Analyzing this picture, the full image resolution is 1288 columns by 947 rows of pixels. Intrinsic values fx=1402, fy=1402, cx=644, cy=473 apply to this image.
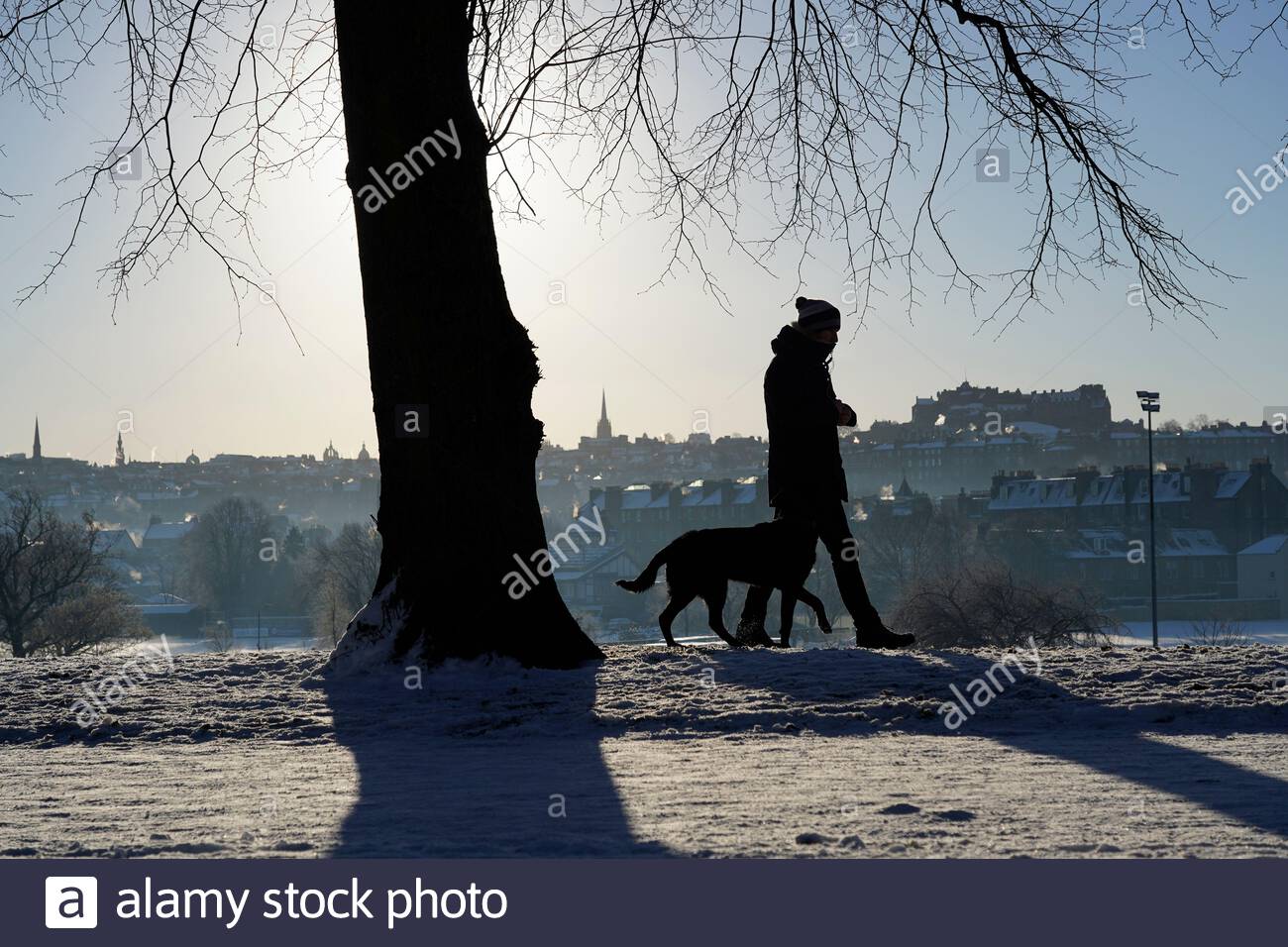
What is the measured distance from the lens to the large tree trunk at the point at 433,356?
843 centimetres

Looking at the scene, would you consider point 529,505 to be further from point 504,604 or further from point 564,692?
point 564,692

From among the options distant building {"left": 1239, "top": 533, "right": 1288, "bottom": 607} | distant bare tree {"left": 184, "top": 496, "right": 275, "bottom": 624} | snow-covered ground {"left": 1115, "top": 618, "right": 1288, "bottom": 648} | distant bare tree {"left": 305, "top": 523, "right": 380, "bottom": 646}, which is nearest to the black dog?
distant bare tree {"left": 305, "top": 523, "right": 380, "bottom": 646}

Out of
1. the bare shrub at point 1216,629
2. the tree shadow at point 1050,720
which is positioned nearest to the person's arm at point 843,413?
the tree shadow at point 1050,720

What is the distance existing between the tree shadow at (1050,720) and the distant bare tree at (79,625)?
48868 mm

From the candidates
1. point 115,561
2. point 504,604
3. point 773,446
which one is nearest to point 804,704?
point 504,604

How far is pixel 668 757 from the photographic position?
237 inches

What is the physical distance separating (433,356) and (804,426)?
269 cm

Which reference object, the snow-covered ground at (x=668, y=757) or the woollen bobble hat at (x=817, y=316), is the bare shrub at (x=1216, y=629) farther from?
the snow-covered ground at (x=668, y=757)

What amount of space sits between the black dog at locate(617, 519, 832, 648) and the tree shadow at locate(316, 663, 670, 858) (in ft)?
3.94

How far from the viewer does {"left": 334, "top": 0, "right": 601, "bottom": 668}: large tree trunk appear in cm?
843

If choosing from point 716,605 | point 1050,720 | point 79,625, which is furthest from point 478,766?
point 79,625

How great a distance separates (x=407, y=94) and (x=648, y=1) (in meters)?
2.22

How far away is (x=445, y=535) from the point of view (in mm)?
8430

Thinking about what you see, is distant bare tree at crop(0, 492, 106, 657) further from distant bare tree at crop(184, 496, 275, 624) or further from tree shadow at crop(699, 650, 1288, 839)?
distant bare tree at crop(184, 496, 275, 624)
